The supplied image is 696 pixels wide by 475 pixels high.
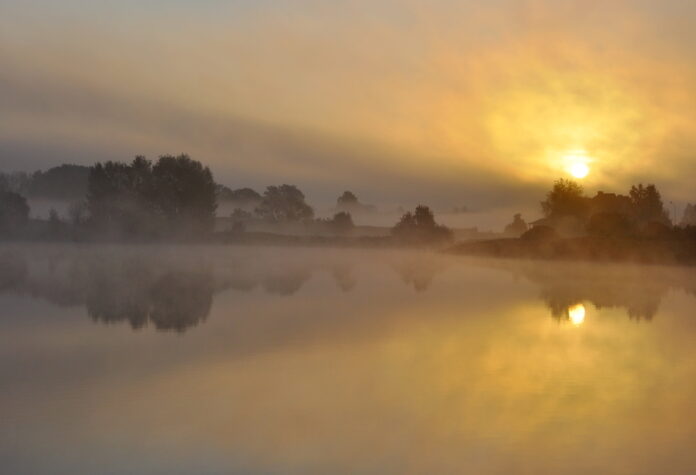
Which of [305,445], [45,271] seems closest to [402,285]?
[45,271]

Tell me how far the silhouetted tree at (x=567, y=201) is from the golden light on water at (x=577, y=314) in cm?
6226

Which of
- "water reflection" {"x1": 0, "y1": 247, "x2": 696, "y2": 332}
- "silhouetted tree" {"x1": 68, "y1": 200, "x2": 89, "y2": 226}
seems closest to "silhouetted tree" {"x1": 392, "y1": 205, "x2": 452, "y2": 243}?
"silhouetted tree" {"x1": 68, "y1": 200, "x2": 89, "y2": 226}

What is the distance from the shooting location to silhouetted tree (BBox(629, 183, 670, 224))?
8131 cm

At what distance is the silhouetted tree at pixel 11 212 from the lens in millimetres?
57781

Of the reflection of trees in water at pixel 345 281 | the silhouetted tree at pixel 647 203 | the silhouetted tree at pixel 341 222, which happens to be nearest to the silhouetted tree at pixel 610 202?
the silhouetted tree at pixel 647 203

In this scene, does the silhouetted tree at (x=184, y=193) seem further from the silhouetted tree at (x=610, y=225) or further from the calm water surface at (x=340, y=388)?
the calm water surface at (x=340, y=388)

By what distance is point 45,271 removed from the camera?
30.0 m

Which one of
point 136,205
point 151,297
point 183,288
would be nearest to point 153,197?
point 136,205

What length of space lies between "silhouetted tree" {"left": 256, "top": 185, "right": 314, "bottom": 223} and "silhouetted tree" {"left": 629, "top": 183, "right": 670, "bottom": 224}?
46.8 m

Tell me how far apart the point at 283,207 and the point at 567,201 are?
1713 inches

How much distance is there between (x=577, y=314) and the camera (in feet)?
59.8

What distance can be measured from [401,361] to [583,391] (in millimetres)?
2993

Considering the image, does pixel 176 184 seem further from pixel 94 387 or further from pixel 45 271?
A: pixel 94 387

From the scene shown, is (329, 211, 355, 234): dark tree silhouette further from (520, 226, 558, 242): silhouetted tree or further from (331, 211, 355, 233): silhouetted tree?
(520, 226, 558, 242): silhouetted tree
